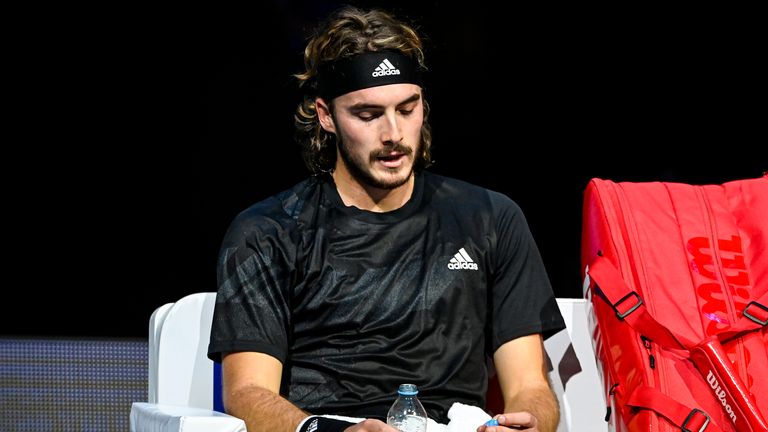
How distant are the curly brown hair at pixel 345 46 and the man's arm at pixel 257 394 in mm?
566

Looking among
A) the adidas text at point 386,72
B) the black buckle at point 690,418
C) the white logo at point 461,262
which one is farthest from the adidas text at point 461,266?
the black buckle at point 690,418

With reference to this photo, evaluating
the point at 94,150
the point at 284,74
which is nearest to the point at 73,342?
the point at 94,150

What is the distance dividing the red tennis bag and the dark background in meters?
0.85

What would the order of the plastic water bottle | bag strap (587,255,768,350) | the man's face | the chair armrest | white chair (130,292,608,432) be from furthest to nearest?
white chair (130,292,608,432) → the man's face → bag strap (587,255,768,350) → the plastic water bottle → the chair armrest

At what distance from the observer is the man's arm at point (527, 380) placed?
221 centimetres

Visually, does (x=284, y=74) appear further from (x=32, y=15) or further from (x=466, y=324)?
(x=466, y=324)

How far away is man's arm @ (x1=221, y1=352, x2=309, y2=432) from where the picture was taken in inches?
81.0

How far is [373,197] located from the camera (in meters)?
2.41

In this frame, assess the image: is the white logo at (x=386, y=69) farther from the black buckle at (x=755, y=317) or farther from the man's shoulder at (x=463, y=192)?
the black buckle at (x=755, y=317)

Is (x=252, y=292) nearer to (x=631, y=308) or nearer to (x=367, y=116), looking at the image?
(x=367, y=116)

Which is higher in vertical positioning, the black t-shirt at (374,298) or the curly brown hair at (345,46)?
the curly brown hair at (345,46)

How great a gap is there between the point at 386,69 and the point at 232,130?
3.48 ft

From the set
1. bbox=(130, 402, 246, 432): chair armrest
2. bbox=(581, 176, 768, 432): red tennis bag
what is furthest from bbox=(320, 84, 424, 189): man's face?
bbox=(130, 402, 246, 432): chair armrest

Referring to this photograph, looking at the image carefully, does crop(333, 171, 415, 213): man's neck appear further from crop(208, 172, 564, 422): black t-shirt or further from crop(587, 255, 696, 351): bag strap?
crop(587, 255, 696, 351): bag strap
